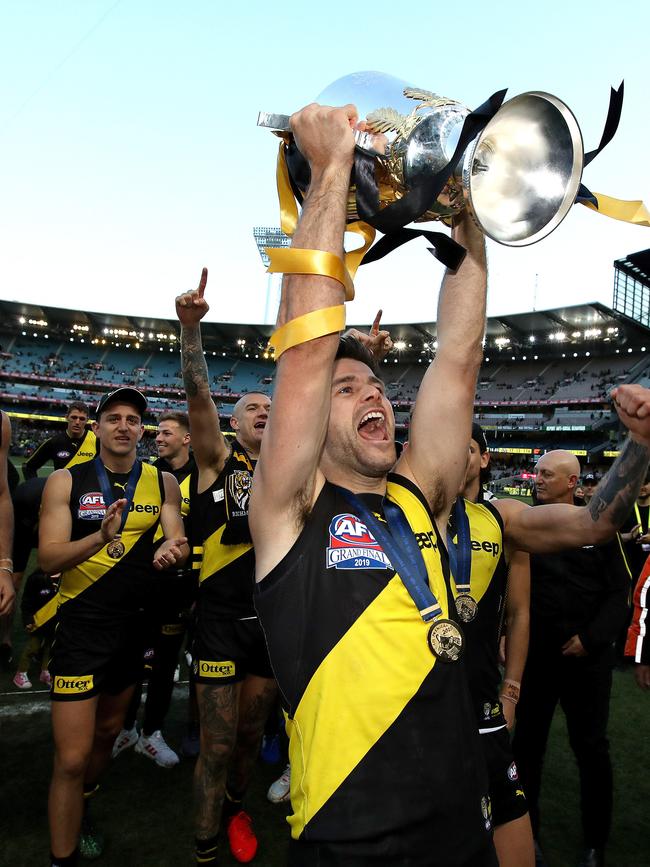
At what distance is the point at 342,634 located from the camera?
53.7 inches

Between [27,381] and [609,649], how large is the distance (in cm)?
6220

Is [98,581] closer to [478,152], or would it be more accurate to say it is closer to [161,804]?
[161,804]

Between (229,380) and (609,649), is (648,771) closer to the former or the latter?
(609,649)

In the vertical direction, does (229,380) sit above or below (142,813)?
above

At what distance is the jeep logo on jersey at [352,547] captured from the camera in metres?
1.45

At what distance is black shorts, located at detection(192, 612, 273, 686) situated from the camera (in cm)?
309

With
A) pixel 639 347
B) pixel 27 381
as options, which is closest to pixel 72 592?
pixel 639 347

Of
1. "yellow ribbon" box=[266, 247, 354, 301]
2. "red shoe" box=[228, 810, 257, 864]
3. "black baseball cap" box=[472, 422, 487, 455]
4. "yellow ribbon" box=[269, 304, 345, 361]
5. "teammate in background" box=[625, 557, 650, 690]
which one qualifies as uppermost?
"yellow ribbon" box=[266, 247, 354, 301]

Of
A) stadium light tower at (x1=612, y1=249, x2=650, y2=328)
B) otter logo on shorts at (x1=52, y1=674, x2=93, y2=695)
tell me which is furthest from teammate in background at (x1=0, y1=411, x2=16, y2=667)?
stadium light tower at (x1=612, y1=249, x2=650, y2=328)

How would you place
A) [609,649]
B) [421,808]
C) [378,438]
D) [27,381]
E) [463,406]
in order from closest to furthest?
[421,808]
[378,438]
[463,406]
[609,649]
[27,381]

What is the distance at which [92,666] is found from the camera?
2.87 meters

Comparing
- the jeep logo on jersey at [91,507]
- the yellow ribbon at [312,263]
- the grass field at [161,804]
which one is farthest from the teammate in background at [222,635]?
the yellow ribbon at [312,263]

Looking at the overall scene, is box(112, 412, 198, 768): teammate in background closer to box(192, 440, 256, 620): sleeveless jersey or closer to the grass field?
the grass field

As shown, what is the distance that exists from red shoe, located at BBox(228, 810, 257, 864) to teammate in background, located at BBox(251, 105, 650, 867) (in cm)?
209
